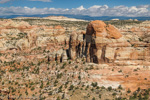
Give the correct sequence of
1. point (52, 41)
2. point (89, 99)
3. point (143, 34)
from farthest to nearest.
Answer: point (52, 41) → point (143, 34) → point (89, 99)

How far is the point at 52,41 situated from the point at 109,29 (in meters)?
31.8

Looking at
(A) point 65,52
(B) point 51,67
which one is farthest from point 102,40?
(B) point 51,67

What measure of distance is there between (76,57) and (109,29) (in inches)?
415

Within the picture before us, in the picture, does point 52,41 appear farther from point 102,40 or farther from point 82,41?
point 102,40

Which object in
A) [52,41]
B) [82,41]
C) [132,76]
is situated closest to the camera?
[132,76]

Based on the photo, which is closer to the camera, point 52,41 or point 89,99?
point 89,99

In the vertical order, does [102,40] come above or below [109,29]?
below

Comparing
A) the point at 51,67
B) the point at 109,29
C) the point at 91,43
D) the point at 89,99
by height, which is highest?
the point at 109,29

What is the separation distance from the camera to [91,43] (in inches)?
1258

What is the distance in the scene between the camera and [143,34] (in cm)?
3884

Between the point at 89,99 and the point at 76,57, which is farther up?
the point at 76,57

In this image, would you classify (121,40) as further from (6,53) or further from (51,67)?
(6,53)

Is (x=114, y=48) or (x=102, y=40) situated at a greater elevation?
(x=102, y=40)

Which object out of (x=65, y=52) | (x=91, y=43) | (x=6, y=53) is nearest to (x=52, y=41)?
(x=6, y=53)
